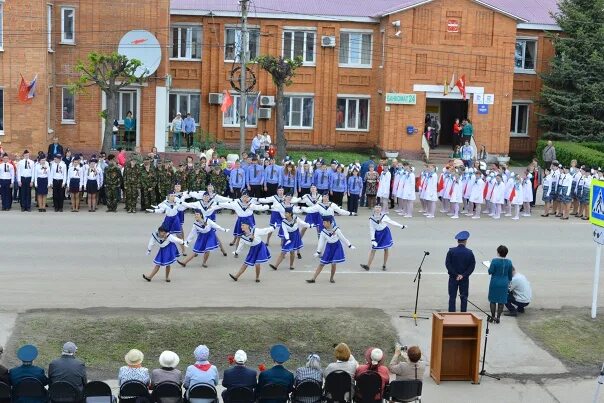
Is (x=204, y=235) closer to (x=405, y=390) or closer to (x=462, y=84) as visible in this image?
(x=405, y=390)

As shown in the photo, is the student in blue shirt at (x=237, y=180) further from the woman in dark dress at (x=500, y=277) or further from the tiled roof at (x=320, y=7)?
the tiled roof at (x=320, y=7)

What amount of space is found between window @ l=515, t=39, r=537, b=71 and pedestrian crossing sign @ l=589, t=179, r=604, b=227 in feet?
95.3

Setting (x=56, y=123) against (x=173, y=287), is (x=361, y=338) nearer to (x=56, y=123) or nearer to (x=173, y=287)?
(x=173, y=287)

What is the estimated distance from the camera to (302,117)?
47125 mm

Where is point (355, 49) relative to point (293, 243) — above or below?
above

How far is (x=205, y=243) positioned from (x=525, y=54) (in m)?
29.4

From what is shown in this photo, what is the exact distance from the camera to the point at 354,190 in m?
31.9

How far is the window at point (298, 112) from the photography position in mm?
46938

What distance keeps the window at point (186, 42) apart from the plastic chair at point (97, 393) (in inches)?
1361

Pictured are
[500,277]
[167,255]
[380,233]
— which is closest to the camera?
[500,277]

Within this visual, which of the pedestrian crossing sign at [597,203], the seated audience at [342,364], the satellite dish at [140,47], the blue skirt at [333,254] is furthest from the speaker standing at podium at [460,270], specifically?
the satellite dish at [140,47]

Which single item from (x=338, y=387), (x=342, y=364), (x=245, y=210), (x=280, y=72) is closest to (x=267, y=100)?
(x=280, y=72)

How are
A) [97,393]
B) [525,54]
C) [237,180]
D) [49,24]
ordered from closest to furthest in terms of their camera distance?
1. [97,393]
2. [237,180]
3. [49,24]
4. [525,54]

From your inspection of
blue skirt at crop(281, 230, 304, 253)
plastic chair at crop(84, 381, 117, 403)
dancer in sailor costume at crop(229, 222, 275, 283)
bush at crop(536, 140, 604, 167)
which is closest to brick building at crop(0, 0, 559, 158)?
bush at crop(536, 140, 604, 167)
